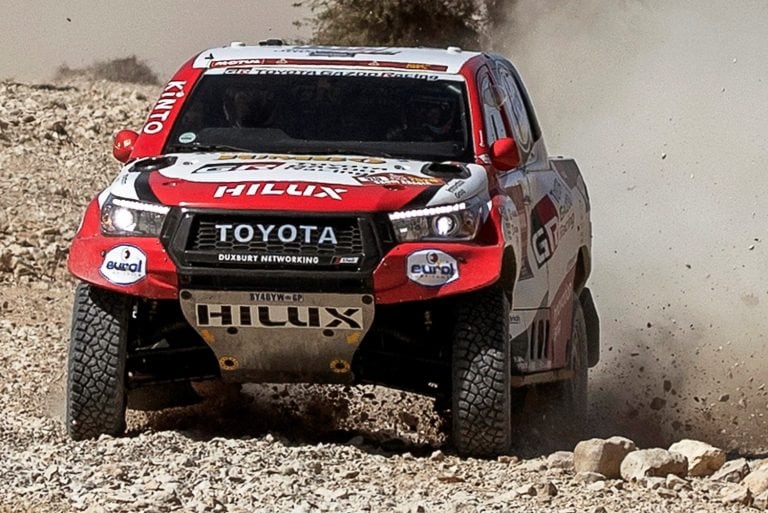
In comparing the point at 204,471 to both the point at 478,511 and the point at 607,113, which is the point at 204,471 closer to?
the point at 478,511

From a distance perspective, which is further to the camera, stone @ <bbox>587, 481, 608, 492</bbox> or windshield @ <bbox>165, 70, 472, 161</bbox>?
windshield @ <bbox>165, 70, 472, 161</bbox>

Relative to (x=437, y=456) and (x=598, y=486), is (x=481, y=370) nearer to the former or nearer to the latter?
(x=437, y=456)

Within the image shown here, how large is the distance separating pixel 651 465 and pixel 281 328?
1.54 metres

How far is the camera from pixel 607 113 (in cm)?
2606

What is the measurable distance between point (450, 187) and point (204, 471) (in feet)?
5.25

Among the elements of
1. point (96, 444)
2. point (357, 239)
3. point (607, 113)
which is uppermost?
point (357, 239)

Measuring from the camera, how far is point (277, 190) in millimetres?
8195

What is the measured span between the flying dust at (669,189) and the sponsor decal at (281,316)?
2.88 m

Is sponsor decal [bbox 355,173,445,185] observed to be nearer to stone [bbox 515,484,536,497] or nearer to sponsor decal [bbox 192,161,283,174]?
sponsor decal [bbox 192,161,283,174]

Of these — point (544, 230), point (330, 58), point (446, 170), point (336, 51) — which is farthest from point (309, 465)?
point (336, 51)

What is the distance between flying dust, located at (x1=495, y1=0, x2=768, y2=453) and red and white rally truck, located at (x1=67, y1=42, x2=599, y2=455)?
2.26 meters

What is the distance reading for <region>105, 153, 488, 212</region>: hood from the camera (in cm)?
815

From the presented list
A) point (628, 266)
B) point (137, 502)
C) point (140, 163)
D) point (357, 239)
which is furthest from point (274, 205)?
point (628, 266)

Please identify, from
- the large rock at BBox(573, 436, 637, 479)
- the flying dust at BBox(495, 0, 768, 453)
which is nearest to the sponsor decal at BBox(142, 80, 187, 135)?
the large rock at BBox(573, 436, 637, 479)
